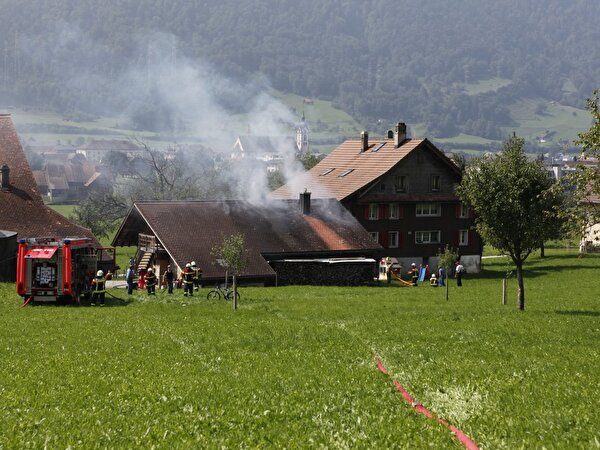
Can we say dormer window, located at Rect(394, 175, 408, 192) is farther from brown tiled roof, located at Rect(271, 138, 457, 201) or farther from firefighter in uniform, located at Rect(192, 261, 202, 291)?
firefighter in uniform, located at Rect(192, 261, 202, 291)

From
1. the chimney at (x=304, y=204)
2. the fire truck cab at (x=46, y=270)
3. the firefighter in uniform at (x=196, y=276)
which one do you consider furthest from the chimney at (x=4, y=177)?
the fire truck cab at (x=46, y=270)

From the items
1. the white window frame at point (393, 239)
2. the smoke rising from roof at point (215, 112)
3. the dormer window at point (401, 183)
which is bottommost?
the white window frame at point (393, 239)

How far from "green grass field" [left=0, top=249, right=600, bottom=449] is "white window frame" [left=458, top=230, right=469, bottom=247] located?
37.6m

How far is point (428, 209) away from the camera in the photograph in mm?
74438

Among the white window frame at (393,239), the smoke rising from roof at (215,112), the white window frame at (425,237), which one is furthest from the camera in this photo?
the smoke rising from roof at (215,112)

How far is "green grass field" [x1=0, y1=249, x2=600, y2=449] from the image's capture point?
15.8 meters

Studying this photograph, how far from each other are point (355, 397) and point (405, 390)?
131 cm

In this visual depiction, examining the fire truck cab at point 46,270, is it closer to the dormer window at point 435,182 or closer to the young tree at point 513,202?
the young tree at point 513,202

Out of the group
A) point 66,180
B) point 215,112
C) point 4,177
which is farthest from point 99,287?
point 66,180

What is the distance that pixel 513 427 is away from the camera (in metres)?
16.0

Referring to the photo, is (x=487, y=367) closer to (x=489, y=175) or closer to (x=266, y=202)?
(x=489, y=175)

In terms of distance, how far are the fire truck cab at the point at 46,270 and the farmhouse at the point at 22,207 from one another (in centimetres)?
1704

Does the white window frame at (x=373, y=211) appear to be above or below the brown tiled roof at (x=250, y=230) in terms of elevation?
above

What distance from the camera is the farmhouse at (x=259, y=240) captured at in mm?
53125
